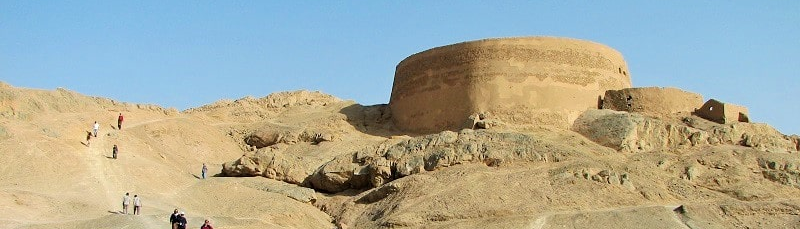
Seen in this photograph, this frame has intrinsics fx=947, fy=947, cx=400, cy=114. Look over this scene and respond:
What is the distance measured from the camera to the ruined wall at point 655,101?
89.6 ft

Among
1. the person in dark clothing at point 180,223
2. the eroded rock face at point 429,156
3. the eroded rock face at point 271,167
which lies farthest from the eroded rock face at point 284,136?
the person in dark clothing at point 180,223

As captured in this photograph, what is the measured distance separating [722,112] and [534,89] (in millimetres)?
5224

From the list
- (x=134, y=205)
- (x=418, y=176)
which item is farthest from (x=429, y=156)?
(x=134, y=205)

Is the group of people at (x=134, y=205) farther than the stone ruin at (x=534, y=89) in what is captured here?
No

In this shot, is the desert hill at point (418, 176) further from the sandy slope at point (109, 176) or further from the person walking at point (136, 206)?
the person walking at point (136, 206)

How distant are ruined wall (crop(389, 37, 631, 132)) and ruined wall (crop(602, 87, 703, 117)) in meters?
0.84

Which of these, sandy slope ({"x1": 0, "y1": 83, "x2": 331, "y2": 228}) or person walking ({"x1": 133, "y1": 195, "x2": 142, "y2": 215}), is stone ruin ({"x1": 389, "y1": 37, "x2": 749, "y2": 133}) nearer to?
sandy slope ({"x1": 0, "y1": 83, "x2": 331, "y2": 228})

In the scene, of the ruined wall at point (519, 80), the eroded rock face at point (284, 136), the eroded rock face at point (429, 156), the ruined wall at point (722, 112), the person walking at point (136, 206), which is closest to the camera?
the person walking at point (136, 206)

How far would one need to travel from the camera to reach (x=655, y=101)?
27.4 m

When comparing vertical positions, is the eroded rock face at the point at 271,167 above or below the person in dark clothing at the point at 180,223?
above

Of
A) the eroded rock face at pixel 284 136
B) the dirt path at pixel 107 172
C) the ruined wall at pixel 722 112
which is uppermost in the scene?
the ruined wall at pixel 722 112

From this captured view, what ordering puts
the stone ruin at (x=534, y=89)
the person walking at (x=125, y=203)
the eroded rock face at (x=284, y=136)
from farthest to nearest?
the eroded rock face at (x=284, y=136), the stone ruin at (x=534, y=89), the person walking at (x=125, y=203)

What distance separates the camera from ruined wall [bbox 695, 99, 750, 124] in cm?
2616

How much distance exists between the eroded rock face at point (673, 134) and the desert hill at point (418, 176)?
4 centimetres
